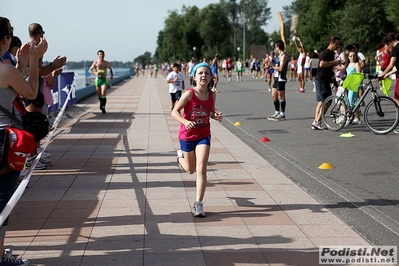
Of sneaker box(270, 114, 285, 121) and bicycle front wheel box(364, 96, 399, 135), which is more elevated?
bicycle front wheel box(364, 96, 399, 135)

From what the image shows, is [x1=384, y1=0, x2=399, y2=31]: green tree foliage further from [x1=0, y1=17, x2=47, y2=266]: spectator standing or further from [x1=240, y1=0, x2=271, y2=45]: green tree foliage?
[x1=240, y1=0, x2=271, y2=45]: green tree foliage

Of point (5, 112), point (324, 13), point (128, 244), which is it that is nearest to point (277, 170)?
point (128, 244)

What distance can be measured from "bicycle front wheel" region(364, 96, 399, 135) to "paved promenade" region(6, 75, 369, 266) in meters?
3.35

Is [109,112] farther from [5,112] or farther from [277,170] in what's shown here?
[5,112]

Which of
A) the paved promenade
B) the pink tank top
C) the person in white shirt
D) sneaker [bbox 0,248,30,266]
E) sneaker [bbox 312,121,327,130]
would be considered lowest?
sneaker [bbox 312,121,327,130]

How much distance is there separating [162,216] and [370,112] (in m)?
6.94

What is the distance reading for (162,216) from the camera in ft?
19.1

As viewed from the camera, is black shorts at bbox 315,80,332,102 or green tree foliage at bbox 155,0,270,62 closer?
black shorts at bbox 315,80,332,102

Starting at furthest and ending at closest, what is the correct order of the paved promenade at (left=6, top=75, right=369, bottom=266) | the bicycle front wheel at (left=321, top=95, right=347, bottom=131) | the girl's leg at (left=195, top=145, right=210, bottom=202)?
the bicycle front wheel at (left=321, top=95, right=347, bottom=131) → the girl's leg at (left=195, top=145, right=210, bottom=202) → the paved promenade at (left=6, top=75, right=369, bottom=266)

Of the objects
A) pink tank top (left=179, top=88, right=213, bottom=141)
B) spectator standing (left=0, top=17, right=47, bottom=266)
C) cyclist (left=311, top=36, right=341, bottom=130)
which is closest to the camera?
spectator standing (left=0, top=17, right=47, bottom=266)

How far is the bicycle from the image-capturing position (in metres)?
11.5

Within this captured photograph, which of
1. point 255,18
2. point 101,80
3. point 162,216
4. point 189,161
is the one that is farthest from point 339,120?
point 255,18

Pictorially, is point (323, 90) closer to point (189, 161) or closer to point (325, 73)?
point (325, 73)

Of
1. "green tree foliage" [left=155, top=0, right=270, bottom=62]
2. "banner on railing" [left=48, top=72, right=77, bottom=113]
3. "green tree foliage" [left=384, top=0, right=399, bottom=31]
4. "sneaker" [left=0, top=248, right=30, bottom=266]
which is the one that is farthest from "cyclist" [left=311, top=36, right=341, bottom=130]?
"green tree foliage" [left=155, top=0, right=270, bottom=62]
